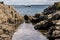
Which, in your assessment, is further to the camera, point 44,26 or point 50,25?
point 44,26

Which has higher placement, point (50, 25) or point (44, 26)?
point (50, 25)

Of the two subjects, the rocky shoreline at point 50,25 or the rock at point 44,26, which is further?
the rock at point 44,26

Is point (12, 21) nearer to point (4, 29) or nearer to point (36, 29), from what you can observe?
point (36, 29)

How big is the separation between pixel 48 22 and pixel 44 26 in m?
1.27

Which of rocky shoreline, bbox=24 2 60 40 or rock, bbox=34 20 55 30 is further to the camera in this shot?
rock, bbox=34 20 55 30

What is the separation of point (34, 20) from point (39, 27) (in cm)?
1421

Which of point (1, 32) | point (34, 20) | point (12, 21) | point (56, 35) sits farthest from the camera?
point (34, 20)

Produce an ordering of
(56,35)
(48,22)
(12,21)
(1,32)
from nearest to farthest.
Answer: (1,32) → (56,35) → (48,22) → (12,21)

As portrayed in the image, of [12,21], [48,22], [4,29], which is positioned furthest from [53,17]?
[4,29]

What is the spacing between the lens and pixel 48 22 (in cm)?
4594

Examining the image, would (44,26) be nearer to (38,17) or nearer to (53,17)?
(53,17)

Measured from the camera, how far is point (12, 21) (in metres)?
51.2

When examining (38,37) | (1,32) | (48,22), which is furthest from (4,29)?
(48,22)

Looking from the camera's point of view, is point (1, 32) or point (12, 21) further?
point (12, 21)
